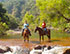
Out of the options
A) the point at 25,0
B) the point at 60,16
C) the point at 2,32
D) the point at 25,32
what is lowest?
the point at 2,32

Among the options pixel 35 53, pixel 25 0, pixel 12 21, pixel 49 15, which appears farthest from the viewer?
pixel 25 0

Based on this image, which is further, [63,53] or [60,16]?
[60,16]

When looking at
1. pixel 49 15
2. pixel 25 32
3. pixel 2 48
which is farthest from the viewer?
pixel 25 32

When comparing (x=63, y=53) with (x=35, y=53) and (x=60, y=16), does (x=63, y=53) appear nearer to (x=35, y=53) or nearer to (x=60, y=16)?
(x=35, y=53)

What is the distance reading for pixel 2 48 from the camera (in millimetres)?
8656

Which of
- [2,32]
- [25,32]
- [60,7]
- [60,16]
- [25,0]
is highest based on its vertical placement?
[25,0]

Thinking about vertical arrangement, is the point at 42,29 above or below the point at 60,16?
below

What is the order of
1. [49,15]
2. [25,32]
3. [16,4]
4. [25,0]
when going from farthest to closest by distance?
[25,0]
[16,4]
[25,32]
[49,15]

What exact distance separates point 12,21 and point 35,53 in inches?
1314

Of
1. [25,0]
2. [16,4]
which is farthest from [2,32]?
[25,0]

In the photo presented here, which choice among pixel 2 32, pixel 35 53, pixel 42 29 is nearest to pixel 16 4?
pixel 2 32

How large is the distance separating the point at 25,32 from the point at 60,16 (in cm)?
484

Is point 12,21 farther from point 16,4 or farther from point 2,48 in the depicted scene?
point 16,4

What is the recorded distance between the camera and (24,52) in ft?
27.4
